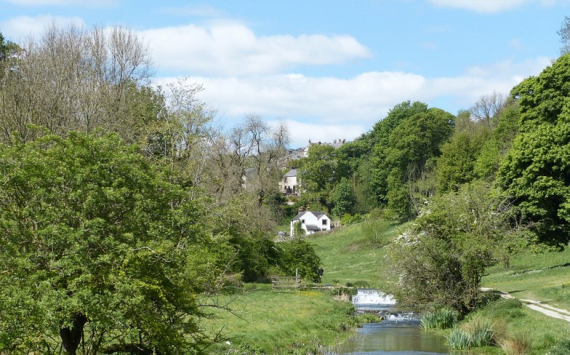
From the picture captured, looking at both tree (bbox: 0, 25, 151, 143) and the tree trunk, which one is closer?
the tree trunk

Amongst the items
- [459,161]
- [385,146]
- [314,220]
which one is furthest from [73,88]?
[314,220]

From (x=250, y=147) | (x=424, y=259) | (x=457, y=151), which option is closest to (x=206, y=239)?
(x=424, y=259)

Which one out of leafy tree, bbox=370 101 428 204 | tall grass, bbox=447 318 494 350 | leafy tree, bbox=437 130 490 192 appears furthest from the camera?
leafy tree, bbox=370 101 428 204

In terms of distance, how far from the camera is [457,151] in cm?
7512

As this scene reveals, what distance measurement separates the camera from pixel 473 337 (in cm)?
2595

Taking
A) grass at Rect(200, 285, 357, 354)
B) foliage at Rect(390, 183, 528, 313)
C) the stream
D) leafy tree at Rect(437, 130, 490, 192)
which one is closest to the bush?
the stream

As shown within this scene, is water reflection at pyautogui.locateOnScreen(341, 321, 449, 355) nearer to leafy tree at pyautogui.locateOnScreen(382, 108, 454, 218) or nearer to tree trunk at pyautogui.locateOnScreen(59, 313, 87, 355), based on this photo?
tree trunk at pyautogui.locateOnScreen(59, 313, 87, 355)

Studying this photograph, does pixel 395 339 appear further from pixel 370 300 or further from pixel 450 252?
pixel 370 300

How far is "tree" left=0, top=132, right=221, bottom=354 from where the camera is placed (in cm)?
1382

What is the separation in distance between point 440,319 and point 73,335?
21.2m

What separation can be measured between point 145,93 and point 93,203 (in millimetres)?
38724

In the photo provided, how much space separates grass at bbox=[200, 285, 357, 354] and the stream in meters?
0.89

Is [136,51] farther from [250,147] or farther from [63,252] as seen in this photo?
[63,252]

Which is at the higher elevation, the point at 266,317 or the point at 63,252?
the point at 63,252
